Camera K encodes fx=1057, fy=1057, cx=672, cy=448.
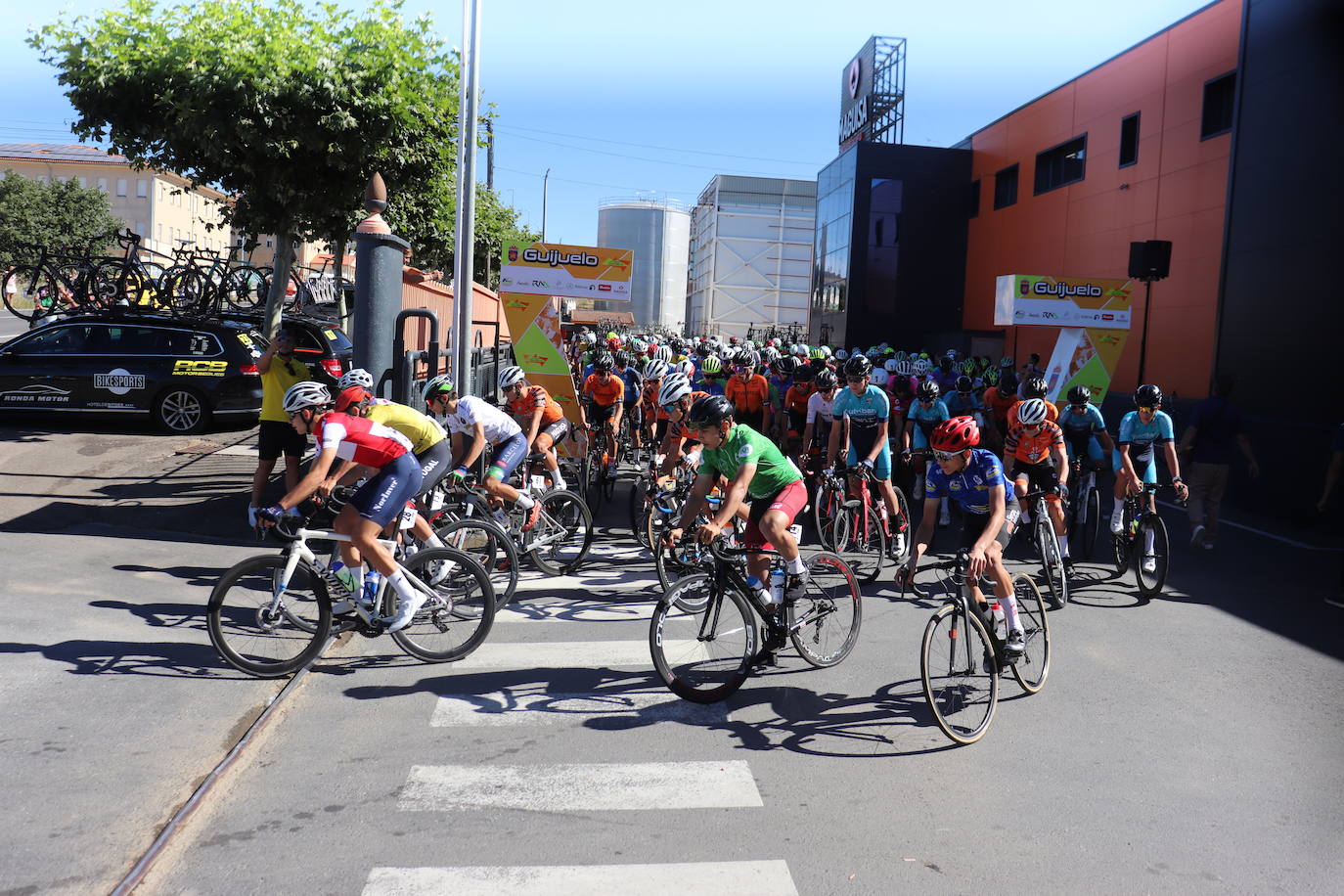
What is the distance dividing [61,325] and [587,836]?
45.4 ft

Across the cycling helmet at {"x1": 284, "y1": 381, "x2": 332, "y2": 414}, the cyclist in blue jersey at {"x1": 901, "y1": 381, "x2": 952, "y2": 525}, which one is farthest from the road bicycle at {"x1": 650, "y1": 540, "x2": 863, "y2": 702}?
the cyclist in blue jersey at {"x1": 901, "y1": 381, "x2": 952, "y2": 525}

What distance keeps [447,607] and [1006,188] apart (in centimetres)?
3351

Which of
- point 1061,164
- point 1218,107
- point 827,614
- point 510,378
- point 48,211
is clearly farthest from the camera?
point 48,211

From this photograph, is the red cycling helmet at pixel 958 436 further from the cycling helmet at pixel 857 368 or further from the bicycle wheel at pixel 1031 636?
the cycling helmet at pixel 857 368

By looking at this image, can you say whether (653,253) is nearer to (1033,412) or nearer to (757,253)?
(757,253)

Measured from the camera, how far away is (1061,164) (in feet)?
103

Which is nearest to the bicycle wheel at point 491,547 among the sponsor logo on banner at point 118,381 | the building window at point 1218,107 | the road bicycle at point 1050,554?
the road bicycle at point 1050,554

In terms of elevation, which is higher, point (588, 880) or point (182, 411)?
point (182, 411)

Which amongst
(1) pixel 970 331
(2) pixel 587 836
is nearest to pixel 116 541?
(2) pixel 587 836

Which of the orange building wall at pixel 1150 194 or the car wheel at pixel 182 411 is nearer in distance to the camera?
the car wheel at pixel 182 411

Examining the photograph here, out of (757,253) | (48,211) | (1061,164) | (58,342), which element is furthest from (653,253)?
(58,342)

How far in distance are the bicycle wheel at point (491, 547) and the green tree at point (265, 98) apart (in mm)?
7611

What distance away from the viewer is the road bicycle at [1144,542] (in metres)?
9.02

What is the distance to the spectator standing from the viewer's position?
450 inches
